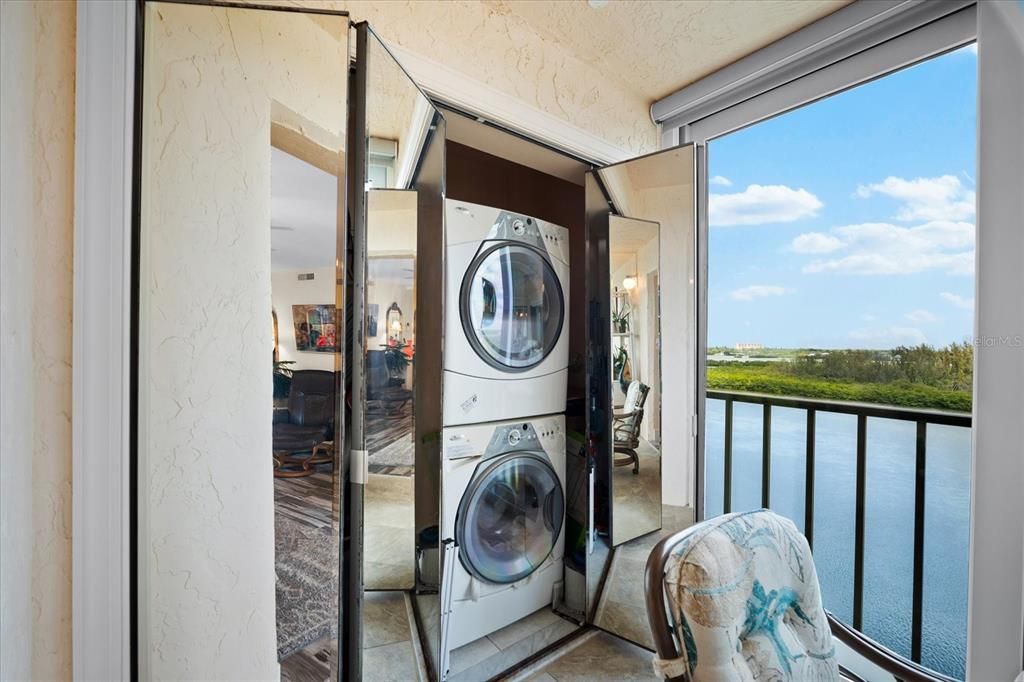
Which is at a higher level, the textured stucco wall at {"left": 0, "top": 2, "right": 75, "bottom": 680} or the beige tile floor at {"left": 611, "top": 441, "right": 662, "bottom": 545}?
the textured stucco wall at {"left": 0, "top": 2, "right": 75, "bottom": 680}

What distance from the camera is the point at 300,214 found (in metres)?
0.95

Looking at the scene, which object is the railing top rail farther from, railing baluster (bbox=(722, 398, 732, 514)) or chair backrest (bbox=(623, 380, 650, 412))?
chair backrest (bbox=(623, 380, 650, 412))

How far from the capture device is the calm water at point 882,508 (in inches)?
55.6

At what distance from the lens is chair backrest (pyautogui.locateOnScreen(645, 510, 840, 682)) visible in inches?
32.8

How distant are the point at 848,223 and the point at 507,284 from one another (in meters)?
1.34

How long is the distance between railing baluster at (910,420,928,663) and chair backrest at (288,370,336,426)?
191 cm

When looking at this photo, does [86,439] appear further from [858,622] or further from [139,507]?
[858,622]

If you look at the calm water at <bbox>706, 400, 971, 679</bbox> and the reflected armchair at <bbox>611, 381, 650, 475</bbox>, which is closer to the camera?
the calm water at <bbox>706, 400, 971, 679</bbox>

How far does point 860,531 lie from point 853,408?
0.47 m

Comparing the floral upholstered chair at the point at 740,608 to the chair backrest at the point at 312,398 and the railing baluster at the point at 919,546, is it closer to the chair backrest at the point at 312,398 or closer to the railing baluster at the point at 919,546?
the railing baluster at the point at 919,546

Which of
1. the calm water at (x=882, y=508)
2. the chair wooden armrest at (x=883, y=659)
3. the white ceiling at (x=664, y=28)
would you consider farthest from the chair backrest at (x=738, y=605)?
the white ceiling at (x=664, y=28)

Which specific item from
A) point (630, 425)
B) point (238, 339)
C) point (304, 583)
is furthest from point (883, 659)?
point (238, 339)

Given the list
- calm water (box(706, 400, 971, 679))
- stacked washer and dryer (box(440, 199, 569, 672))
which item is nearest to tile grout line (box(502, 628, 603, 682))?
stacked washer and dryer (box(440, 199, 569, 672))

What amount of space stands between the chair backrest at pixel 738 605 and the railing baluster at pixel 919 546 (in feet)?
2.72
